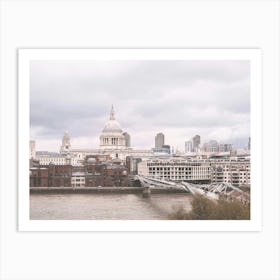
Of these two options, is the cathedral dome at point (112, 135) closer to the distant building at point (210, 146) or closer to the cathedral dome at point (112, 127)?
the cathedral dome at point (112, 127)

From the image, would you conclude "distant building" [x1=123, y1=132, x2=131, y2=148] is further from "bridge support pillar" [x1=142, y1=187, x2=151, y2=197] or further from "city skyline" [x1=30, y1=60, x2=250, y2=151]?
"bridge support pillar" [x1=142, y1=187, x2=151, y2=197]

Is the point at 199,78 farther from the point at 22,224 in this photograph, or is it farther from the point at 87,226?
the point at 22,224

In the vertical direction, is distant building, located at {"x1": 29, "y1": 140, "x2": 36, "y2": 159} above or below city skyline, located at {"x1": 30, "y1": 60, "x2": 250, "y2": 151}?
below

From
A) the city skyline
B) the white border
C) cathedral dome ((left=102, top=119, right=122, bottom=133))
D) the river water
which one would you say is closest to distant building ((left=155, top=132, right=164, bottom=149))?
the city skyline

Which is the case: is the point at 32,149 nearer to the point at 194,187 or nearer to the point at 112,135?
the point at 112,135

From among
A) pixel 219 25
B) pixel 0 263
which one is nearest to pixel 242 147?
pixel 219 25

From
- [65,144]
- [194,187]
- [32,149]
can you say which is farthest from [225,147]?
[32,149]

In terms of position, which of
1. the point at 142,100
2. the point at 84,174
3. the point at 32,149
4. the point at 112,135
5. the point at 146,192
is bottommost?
the point at 146,192
